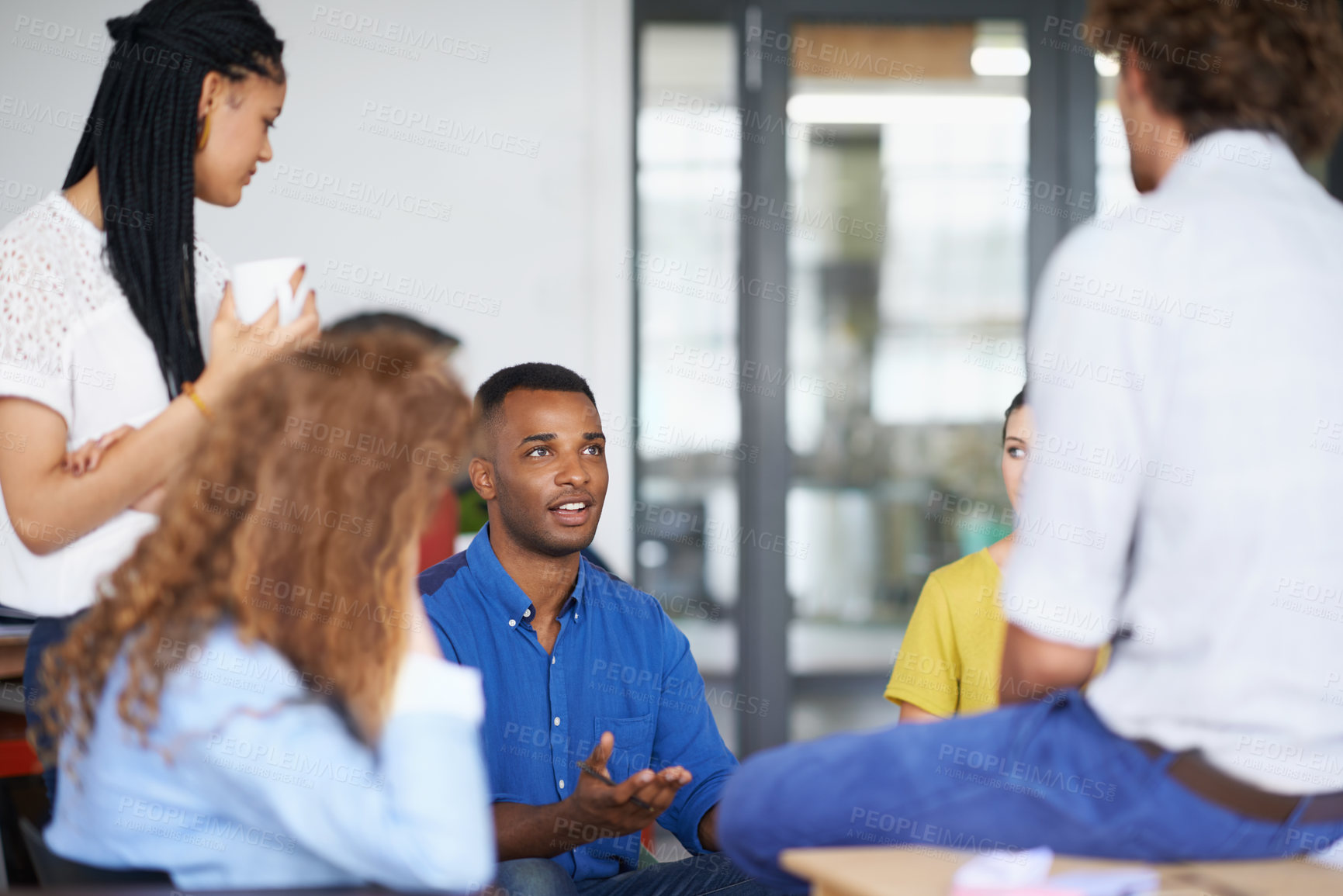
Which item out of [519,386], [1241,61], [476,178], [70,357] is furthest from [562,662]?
[476,178]

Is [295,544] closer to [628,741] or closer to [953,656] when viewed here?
[628,741]

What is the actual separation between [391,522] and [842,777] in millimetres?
517

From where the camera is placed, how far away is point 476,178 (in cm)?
337

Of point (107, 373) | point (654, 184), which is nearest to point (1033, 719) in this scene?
point (107, 373)

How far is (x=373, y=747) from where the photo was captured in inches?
42.3

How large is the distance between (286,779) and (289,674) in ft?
0.31

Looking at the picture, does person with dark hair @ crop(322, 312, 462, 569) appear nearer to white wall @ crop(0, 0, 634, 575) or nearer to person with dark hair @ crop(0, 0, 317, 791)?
white wall @ crop(0, 0, 634, 575)

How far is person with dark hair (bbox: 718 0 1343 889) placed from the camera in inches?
42.0

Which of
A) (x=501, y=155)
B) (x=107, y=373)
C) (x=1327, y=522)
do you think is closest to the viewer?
(x=1327, y=522)

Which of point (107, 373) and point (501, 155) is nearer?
point (107, 373)

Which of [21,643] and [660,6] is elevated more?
[660,6]

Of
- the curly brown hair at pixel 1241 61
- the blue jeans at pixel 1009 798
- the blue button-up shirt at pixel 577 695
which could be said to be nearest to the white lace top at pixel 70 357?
the blue button-up shirt at pixel 577 695

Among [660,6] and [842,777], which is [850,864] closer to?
[842,777]

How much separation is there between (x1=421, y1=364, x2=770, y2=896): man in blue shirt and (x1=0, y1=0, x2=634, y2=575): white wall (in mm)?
1215
